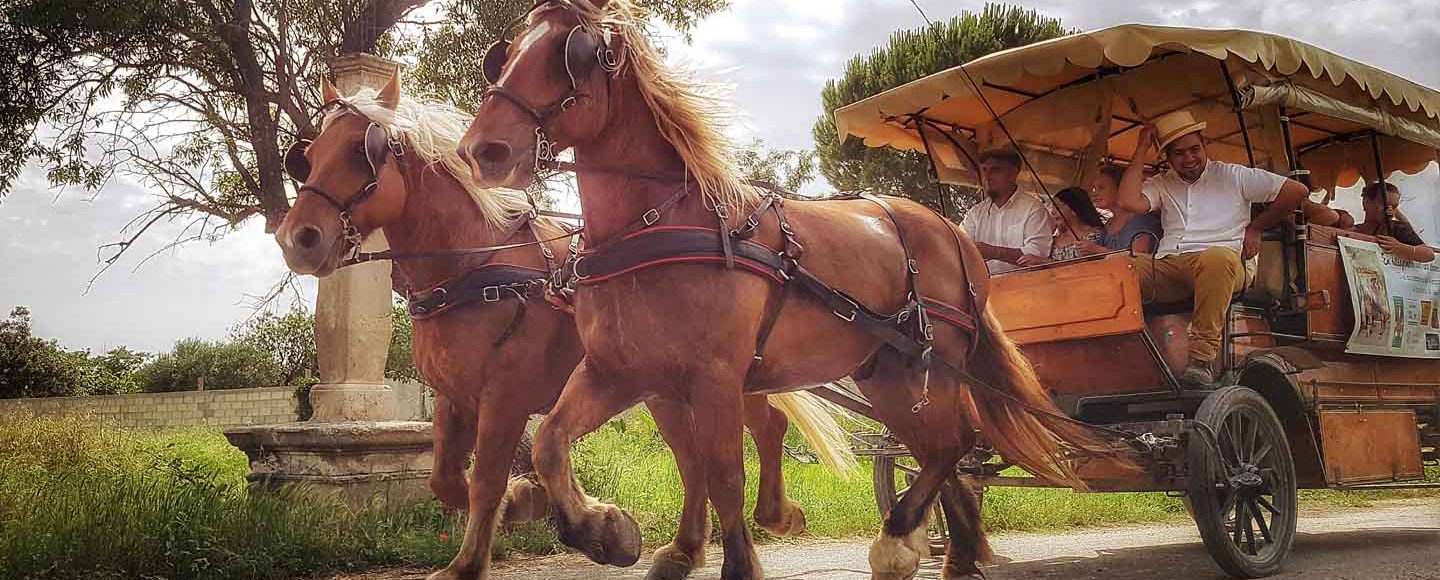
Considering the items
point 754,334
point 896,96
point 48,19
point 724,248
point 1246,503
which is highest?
point 48,19

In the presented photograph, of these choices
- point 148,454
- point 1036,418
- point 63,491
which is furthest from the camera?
point 148,454

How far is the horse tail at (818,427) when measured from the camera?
18.3 feet

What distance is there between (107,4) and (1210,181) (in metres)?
7.03

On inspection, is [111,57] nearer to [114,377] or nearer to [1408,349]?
[1408,349]

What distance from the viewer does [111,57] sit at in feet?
25.6

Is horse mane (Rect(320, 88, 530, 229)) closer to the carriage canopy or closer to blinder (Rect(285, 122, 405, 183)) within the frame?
blinder (Rect(285, 122, 405, 183))

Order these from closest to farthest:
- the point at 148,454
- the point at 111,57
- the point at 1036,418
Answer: the point at 1036,418 < the point at 111,57 < the point at 148,454

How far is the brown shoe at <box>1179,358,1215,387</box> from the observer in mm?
5062

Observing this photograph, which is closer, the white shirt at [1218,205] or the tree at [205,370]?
the white shirt at [1218,205]

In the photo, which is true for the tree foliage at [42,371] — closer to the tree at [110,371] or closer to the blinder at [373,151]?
the tree at [110,371]

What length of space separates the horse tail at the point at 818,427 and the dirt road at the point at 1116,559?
59 cm

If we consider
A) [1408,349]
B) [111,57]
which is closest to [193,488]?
[111,57]

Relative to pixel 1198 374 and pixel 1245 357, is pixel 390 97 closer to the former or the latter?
pixel 1198 374

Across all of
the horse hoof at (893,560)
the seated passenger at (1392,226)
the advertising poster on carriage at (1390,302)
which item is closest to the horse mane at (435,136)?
the horse hoof at (893,560)
